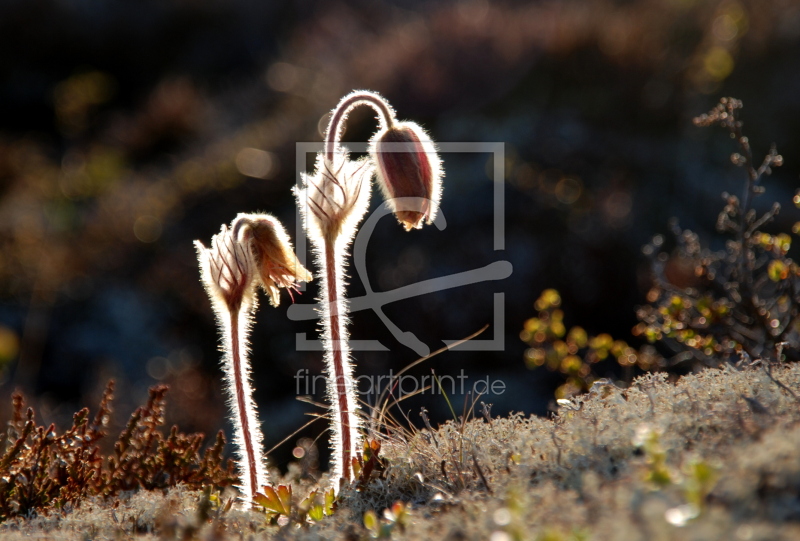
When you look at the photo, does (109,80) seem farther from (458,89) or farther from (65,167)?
(458,89)

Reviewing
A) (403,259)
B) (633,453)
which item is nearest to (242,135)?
(403,259)

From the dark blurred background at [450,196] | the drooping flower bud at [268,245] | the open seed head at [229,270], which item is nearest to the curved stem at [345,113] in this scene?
the drooping flower bud at [268,245]

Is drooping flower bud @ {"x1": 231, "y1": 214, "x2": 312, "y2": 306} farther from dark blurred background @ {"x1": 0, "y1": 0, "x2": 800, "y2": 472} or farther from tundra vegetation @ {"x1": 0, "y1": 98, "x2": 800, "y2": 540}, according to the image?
dark blurred background @ {"x1": 0, "y1": 0, "x2": 800, "y2": 472}

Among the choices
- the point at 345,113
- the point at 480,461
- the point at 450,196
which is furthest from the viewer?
the point at 450,196

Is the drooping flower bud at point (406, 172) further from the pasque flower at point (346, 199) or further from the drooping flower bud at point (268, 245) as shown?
the drooping flower bud at point (268, 245)

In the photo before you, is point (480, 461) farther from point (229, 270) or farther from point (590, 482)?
point (229, 270)

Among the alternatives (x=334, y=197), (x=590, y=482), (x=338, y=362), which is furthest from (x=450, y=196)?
(x=590, y=482)
